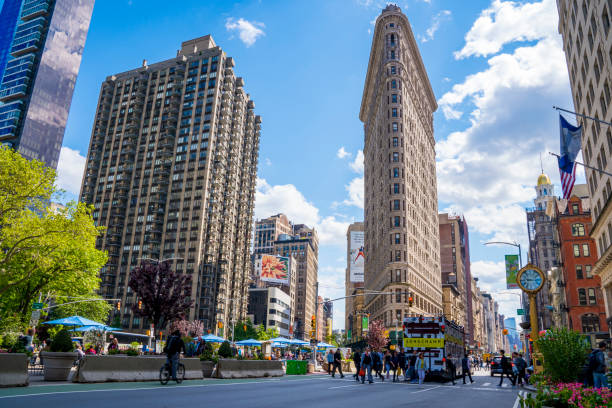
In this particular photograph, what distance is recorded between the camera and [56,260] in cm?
3600

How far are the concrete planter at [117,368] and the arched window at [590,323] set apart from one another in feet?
221

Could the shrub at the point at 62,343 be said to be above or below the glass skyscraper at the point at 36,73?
below

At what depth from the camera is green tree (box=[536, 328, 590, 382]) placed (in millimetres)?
15727

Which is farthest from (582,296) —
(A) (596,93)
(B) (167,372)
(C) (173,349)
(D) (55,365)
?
(D) (55,365)

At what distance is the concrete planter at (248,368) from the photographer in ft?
78.0

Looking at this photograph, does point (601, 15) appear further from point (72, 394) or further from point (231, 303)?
point (231, 303)

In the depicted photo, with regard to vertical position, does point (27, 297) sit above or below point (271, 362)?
above

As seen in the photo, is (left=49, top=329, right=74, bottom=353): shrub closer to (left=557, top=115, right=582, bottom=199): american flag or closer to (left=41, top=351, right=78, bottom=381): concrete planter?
(left=41, top=351, right=78, bottom=381): concrete planter

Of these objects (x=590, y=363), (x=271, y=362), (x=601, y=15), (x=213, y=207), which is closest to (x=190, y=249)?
(x=213, y=207)

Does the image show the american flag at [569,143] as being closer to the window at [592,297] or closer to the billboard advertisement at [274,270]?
the window at [592,297]

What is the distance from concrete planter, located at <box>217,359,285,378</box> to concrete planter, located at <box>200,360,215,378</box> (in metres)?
0.36

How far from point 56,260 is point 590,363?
3608 centimetres

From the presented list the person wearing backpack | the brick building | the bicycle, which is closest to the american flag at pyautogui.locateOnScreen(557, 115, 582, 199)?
the person wearing backpack

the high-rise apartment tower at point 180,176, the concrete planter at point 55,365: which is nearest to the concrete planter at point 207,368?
the concrete planter at point 55,365
